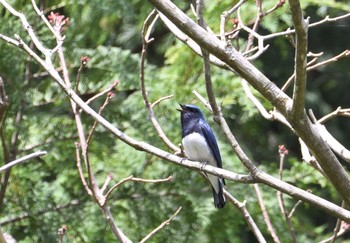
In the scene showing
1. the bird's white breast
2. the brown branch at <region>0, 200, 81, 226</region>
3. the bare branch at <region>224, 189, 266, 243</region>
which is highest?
the brown branch at <region>0, 200, 81, 226</region>

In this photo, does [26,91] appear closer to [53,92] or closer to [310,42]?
[53,92]

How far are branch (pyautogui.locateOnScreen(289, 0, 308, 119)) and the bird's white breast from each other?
1.98 metres

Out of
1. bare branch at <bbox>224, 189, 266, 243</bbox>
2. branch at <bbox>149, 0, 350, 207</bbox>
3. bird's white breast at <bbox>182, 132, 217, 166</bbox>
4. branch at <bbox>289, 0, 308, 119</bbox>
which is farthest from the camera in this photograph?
bird's white breast at <bbox>182, 132, 217, 166</bbox>

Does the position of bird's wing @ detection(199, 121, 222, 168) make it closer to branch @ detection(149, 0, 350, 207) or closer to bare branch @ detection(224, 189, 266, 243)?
bare branch @ detection(224, 189, 266, 243)

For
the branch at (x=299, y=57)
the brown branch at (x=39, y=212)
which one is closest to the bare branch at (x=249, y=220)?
the branch at (x=299, y=57)

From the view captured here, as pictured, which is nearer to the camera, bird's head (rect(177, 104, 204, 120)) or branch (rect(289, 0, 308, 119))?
branch (rect(289, 0, 308, 119))

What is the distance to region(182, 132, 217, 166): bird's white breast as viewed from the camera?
4504mm

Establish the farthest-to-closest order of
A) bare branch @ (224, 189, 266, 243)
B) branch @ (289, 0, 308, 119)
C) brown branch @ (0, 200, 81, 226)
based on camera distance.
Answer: brown branch @ (0, 200, 81, 226) → bare branch @ (224, 189, 266, 243) → branch @ (289, 0, 308, 119)

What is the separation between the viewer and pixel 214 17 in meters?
5.28

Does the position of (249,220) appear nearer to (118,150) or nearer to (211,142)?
(211,142)

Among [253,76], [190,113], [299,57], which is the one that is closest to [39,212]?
[190,113]

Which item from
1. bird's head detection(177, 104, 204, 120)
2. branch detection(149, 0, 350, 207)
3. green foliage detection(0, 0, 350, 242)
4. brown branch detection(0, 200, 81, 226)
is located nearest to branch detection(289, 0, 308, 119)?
branch detection(149, 0, 350, 207)

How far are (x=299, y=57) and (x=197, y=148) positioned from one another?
6.88 feet

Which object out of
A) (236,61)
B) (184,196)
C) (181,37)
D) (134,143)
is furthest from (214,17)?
(236,61)
